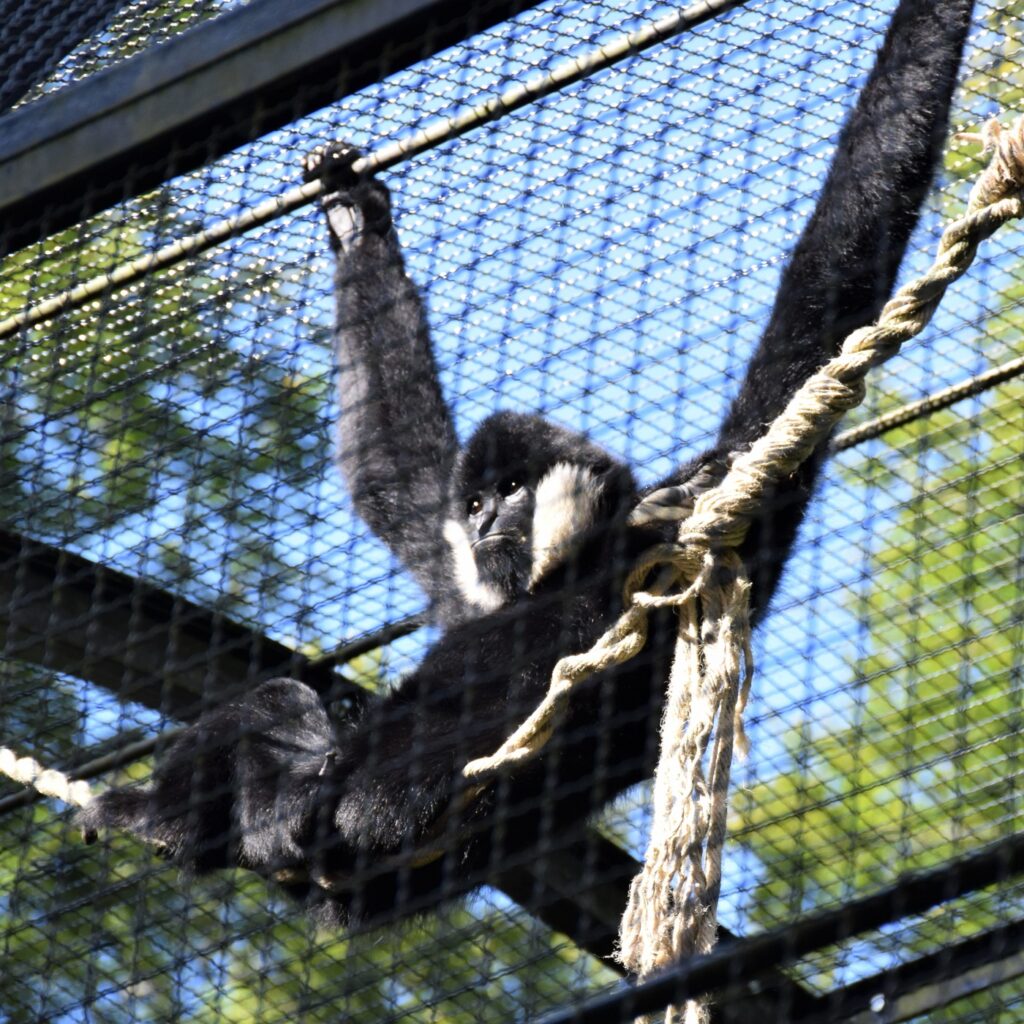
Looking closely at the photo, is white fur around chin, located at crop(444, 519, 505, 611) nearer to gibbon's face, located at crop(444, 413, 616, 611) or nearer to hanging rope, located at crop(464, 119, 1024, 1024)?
gibbon's face, located at crop(444, 413, 616, 611)

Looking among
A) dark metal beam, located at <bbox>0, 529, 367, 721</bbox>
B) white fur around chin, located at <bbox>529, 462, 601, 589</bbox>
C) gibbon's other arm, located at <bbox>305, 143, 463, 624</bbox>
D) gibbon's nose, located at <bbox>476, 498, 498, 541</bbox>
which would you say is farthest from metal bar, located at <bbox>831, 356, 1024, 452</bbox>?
dark metal beam, located at <bbox>0, 529, 367, 721</bbox>

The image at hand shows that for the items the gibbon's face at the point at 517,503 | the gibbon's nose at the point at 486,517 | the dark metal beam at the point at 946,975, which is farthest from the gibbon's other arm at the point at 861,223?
Result: the dark metal beam at the point at 946,975

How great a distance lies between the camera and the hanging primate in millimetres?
2537

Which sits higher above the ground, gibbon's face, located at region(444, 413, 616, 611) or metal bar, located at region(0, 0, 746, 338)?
metal bar, located at region(0, 0, 746, 338)

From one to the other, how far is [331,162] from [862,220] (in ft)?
3.40

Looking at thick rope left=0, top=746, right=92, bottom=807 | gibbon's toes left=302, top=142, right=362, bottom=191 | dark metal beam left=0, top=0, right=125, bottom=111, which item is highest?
dark metal beam left=0, top=0, right=125, bottom=111

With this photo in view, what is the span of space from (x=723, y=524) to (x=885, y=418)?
1.07 metres

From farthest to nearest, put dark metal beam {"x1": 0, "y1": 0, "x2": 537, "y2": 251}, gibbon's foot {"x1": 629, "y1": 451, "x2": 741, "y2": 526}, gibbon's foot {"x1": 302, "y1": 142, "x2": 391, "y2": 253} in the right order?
gibbon's foot {"x1": 302, "y1": 142, "x2": 391, "y2": 253} < gibbon's foot {"x1": 629, "y1": 451, "x2": 741, "y2": 526} < dark metal beam {"x1": 0, "y1": 0, "x2": 537, "y2": 251}

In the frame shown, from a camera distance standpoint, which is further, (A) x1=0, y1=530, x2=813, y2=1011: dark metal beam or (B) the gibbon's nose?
(B) the gibbon's nose

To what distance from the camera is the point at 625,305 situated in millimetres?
2723

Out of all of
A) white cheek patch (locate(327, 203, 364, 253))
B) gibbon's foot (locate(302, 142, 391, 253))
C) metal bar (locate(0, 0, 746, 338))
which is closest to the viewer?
metal bar (locate(0, 0, 746, 338))

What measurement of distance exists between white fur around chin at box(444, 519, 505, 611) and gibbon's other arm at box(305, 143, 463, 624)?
0.10 ft

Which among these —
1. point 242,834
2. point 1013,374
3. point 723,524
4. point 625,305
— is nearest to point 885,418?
point 1013,374

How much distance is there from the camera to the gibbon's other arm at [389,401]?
3305 mm
